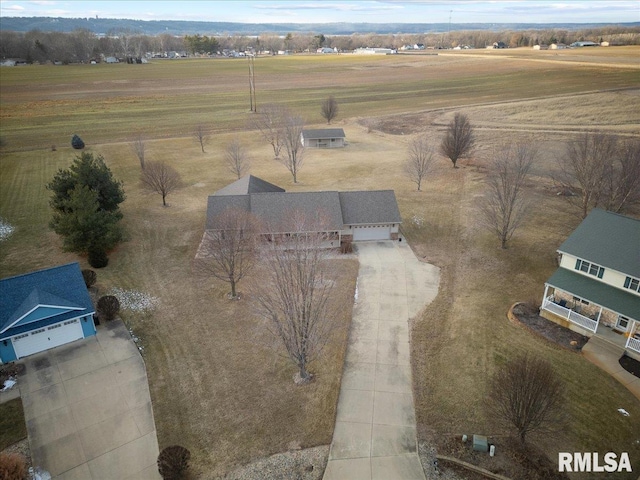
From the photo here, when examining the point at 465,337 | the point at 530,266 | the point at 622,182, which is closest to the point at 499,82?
the point at 622,182

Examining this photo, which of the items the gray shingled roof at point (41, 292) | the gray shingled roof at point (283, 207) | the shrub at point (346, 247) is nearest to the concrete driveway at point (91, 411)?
the gray shingled roof at point (41, 292)

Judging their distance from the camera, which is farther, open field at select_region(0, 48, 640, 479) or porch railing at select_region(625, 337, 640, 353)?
porch railing at select_region(625, 337, 640, 353)

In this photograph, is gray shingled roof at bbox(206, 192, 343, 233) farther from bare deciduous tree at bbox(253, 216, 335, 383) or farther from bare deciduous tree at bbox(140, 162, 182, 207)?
bare deciduous tree at bbox(140, 162, 182, 207)

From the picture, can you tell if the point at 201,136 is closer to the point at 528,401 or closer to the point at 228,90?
the point at 528,401

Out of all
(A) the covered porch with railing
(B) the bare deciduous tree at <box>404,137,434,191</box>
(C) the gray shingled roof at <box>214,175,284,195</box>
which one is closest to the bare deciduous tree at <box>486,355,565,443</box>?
(A) the covered porch with railing

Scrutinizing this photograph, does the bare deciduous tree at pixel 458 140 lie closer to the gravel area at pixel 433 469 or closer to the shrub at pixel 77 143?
the gravel area at pixel 433 469
